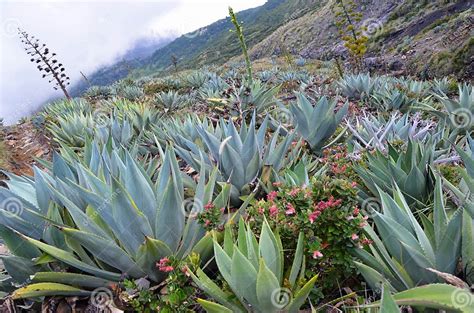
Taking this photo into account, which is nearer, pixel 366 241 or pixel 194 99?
pixel 366 241

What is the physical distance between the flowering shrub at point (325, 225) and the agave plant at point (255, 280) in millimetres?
82

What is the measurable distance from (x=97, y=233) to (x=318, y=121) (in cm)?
222

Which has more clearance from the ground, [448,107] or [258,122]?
[258,122]

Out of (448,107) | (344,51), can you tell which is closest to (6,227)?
(448,107)

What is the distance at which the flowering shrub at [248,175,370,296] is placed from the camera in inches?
59.1

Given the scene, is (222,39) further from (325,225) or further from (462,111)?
(325,225)

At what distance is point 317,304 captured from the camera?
5.08 ft

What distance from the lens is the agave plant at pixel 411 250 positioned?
1.32 metres

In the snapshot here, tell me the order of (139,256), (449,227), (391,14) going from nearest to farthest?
(449,227) → (139,256) → (391,14)

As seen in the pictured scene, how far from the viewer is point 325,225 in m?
1.55

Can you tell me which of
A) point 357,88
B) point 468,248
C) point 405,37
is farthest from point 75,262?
point 405,37

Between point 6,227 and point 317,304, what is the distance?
1.51m

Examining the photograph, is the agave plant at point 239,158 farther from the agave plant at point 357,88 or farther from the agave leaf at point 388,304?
the agave plant at point 357,88

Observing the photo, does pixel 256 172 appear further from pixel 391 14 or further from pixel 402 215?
pixel 391 14
